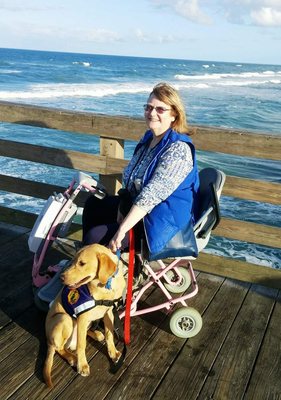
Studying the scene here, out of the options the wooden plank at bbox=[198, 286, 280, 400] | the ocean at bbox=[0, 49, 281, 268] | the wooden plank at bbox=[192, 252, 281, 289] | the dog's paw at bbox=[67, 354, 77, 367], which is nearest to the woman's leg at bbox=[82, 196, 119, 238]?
the dog's paw at bbox=[67, 354, 77, 367]

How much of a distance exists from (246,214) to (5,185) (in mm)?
4426

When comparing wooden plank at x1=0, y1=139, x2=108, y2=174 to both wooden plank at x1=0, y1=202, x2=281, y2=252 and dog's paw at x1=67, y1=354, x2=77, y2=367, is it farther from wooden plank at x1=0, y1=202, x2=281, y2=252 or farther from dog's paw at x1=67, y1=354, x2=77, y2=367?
dog's paw at x1=67, y1=354, x2=77, y2=367

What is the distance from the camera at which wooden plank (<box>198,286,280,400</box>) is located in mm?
2422

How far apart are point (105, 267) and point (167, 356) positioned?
0.74m

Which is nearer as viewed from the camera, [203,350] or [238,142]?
[203,350]

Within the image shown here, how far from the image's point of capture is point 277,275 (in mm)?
3566

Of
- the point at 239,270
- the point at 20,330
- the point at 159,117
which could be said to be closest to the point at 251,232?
the point at 239,270

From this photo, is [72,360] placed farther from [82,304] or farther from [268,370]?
[268,370]

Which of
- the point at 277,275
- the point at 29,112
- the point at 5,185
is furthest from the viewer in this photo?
the point at 5,185

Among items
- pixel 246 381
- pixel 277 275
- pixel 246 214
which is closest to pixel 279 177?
pixel 246 214

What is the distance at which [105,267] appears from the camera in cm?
239

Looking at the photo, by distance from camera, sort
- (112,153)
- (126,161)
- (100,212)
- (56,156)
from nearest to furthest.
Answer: (100,212), (126,161), (112,153), (56,156)

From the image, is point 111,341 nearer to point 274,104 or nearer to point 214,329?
point 214,329

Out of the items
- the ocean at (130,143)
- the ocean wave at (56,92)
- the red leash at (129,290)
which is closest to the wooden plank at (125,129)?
the red leash at (129,290)
